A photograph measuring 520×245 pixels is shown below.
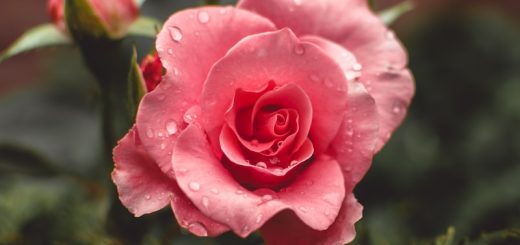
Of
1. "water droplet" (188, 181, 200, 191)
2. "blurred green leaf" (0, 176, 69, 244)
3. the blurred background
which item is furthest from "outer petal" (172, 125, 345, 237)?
"blurred green leaf" (0, 176, 69, 244)

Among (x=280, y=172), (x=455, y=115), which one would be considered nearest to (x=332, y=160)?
(x=280, y=172)

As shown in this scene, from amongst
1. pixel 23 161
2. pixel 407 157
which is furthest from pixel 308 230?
pixel 407 157

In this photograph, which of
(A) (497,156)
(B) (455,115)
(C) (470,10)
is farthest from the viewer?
(C) (470,10)

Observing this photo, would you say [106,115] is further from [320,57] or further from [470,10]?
[470,10]

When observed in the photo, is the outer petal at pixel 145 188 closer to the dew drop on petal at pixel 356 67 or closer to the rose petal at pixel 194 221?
the rose petal at pixel 194 221

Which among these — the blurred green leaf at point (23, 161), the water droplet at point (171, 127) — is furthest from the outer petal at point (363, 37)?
the blurred green leaf at point (23, 161)

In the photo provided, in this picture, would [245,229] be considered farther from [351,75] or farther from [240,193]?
[351,75]

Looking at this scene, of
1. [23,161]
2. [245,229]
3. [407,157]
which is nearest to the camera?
[245,229]
